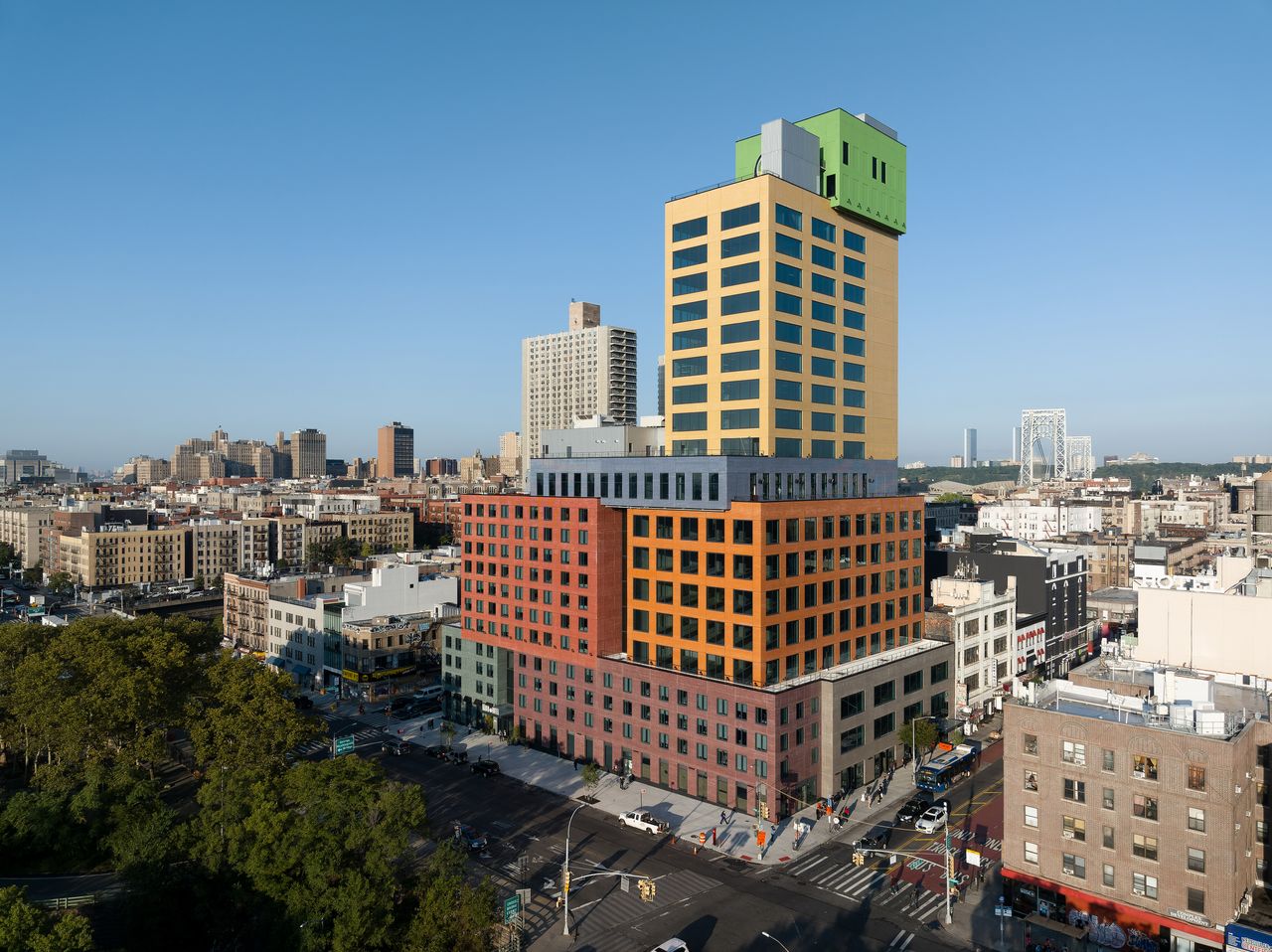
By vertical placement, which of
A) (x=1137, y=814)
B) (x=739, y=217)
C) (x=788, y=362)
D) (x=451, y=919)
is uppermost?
(x=739, y=217)

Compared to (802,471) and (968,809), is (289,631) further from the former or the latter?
(968,809)

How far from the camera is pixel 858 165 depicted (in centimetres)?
9962

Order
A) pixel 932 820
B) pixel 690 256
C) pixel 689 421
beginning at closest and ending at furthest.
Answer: pixel 932 820 → pixel 690 256 → pixel 689 421

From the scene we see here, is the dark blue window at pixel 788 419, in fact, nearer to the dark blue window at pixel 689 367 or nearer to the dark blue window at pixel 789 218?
the dark blue window at pixel 689 367

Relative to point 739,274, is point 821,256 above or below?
above

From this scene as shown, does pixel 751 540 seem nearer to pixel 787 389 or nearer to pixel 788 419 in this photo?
pixel 788 419

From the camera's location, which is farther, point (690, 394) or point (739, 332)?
point (690, 394)

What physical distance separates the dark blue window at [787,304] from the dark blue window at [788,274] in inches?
56.9

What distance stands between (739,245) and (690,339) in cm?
1143

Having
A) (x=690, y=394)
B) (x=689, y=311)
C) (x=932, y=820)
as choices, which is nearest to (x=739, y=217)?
(x=689, y=311)

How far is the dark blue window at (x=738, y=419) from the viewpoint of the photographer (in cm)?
8900

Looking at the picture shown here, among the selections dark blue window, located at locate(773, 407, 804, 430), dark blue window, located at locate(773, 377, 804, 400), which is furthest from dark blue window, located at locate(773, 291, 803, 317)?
dark blue window, located at locate(773, 407, 804, 430)

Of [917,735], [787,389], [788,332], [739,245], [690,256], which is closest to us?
[739,245]

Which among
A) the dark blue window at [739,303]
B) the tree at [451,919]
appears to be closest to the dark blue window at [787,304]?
the dark blue window at [739,303]
